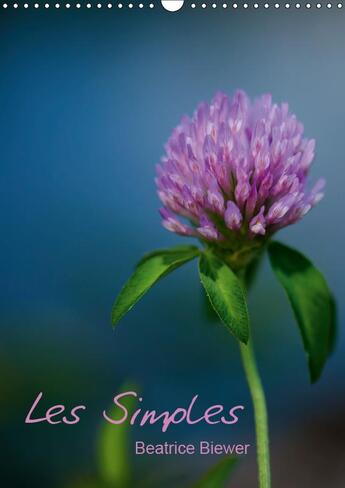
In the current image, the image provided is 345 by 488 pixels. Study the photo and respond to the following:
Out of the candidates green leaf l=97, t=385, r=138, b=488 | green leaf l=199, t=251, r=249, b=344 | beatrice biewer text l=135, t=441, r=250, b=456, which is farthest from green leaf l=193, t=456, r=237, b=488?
green leaf l=199, t=251, r=249, b=344

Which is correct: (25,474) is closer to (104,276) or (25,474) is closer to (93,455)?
(93,455)

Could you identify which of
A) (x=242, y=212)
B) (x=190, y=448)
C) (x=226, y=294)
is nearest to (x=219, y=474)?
(x=190, y=448)

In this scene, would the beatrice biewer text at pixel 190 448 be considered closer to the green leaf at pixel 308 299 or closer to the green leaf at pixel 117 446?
the green leaf at pixel 117 446

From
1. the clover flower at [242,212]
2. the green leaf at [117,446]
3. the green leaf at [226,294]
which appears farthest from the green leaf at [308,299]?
the green leaf at [117,446]

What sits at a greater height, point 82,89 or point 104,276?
point 82,89

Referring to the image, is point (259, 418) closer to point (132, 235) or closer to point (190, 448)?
point (190, 448)

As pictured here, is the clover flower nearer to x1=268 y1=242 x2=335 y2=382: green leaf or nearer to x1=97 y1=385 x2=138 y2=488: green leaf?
x1=268 y1=242 x2=335 y2=382: green leaf

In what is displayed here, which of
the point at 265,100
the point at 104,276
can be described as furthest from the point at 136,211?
the point at 265,100
